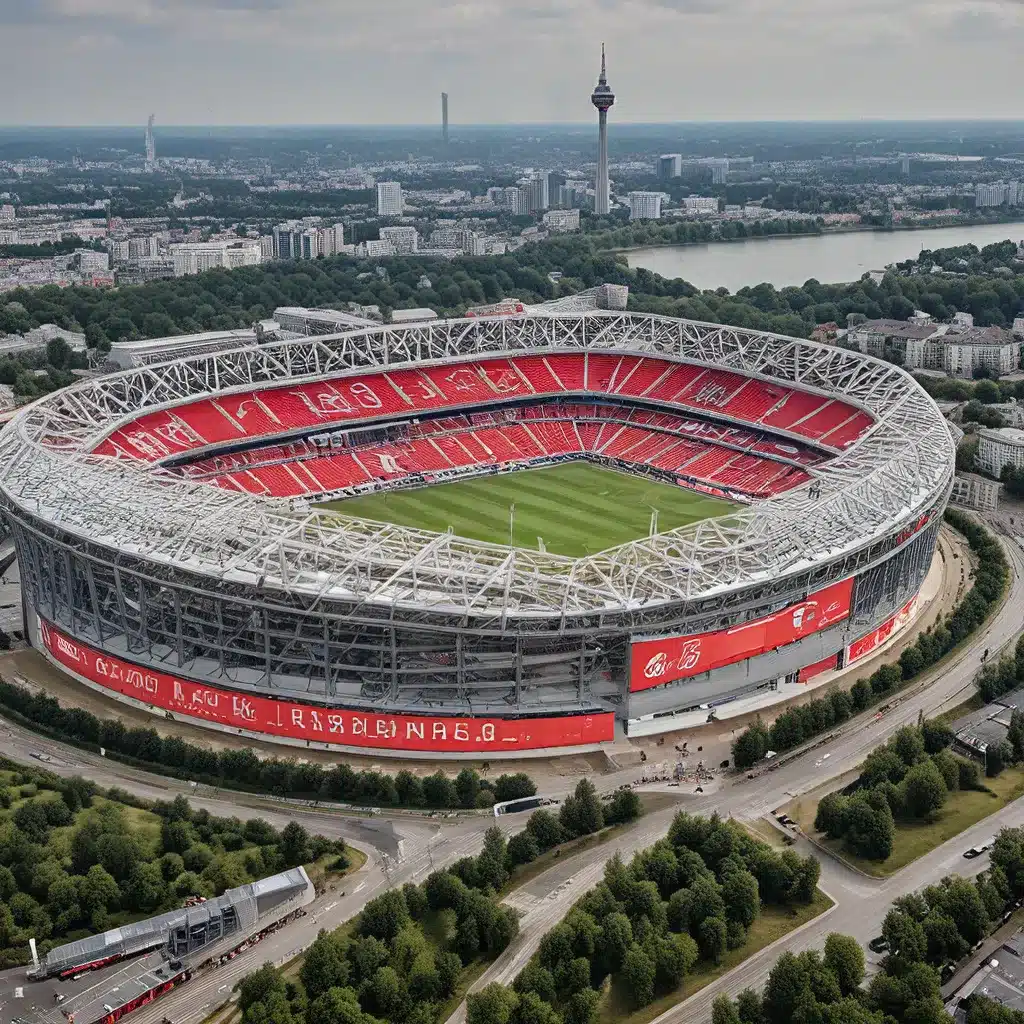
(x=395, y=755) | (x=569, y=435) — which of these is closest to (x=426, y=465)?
(x=569, y=435)

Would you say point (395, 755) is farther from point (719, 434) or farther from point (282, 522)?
point (719, 434)

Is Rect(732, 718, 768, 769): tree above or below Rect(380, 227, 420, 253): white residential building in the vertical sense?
below

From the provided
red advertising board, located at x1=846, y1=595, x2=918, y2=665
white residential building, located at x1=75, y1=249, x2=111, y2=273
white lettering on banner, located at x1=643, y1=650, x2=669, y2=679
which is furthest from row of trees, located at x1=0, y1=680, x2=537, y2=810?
white residential building, located at x1=75, y1=249, x2=111, y2=273

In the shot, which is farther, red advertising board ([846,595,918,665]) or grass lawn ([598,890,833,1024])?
red advertising board ([846,595,918,665])

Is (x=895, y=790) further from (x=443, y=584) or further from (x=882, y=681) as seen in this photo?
(x=443, y=584)

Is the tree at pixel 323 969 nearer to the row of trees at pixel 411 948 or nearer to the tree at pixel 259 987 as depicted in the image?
the row of trees at pixel 411 948

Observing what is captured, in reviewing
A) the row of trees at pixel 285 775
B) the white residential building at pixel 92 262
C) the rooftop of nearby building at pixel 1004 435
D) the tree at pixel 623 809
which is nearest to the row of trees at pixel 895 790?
the tree at pixel 623 809

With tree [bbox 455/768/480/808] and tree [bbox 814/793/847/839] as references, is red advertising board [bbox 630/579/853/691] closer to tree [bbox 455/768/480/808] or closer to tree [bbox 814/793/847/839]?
tree [bbox 455/768/480/808]
